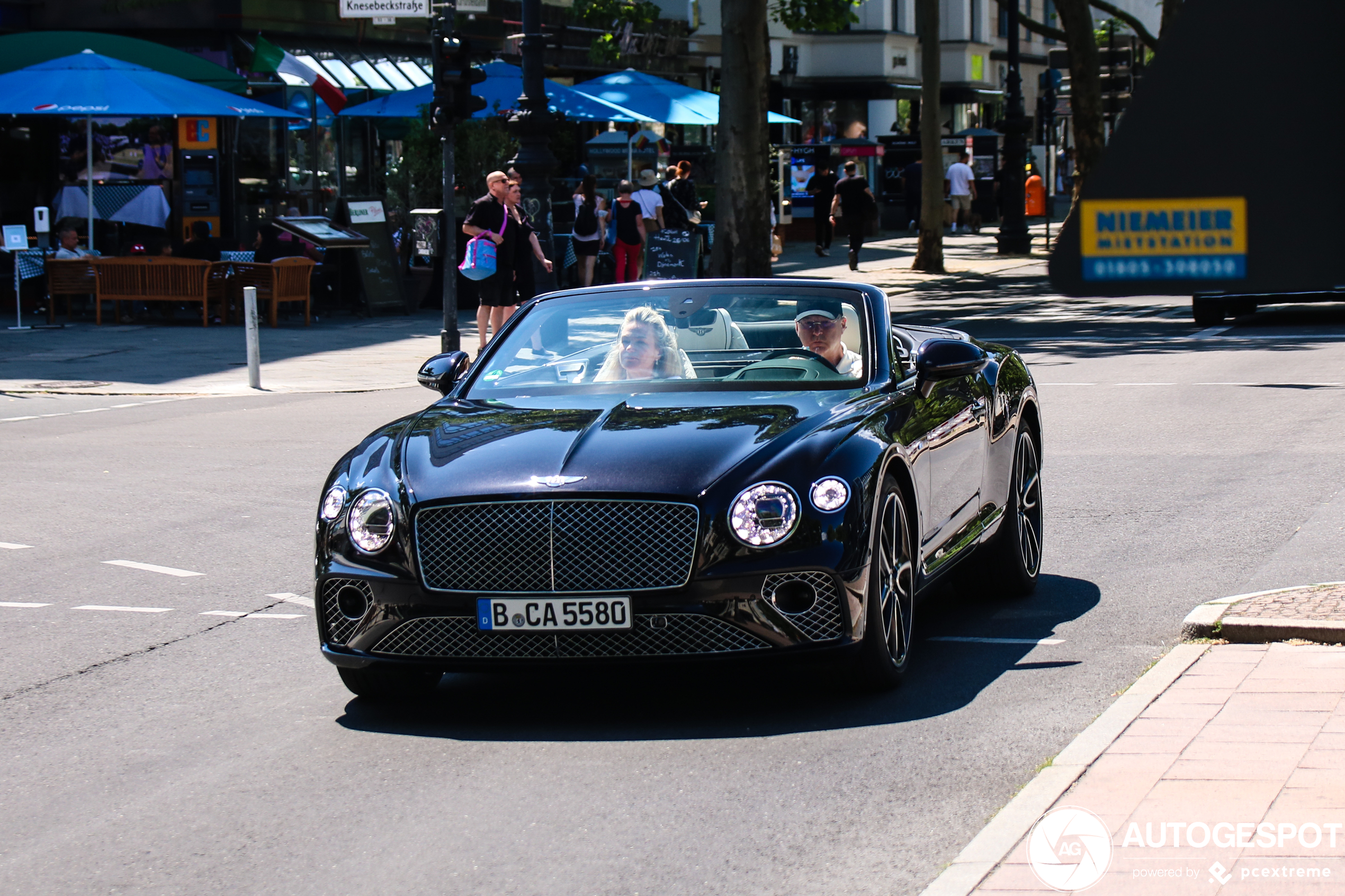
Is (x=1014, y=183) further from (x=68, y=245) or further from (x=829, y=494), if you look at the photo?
(x=829, y=494)

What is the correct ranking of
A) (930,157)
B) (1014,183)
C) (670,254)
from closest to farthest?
(670,254), (930,157), (1014,183)

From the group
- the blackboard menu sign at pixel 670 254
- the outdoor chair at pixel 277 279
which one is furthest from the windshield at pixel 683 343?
the blackboard menu sign at pixel 670 254

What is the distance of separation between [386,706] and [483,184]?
22.0 m

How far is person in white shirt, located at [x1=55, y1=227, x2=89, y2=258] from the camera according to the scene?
23.8 m

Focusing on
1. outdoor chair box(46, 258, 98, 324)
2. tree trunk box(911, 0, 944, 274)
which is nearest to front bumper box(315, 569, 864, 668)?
outdoor chair box(46, 258, 98, 324)

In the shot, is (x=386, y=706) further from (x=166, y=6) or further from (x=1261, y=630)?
(x=166, y=6)

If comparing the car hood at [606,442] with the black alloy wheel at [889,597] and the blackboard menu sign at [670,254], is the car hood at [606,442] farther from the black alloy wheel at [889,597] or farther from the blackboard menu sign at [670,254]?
the blackboard menu sign at [670,254]

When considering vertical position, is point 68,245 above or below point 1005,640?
above

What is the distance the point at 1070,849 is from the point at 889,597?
195 cm

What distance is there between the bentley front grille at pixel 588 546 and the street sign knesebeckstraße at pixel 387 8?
14.8m

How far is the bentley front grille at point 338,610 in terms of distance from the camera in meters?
6.06

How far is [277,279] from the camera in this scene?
2362 cm

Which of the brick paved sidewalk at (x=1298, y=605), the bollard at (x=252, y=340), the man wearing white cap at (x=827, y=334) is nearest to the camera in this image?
the brick paved sidewalk at (x=1298, y=605)

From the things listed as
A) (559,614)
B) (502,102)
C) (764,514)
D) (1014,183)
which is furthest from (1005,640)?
(1014,183)
